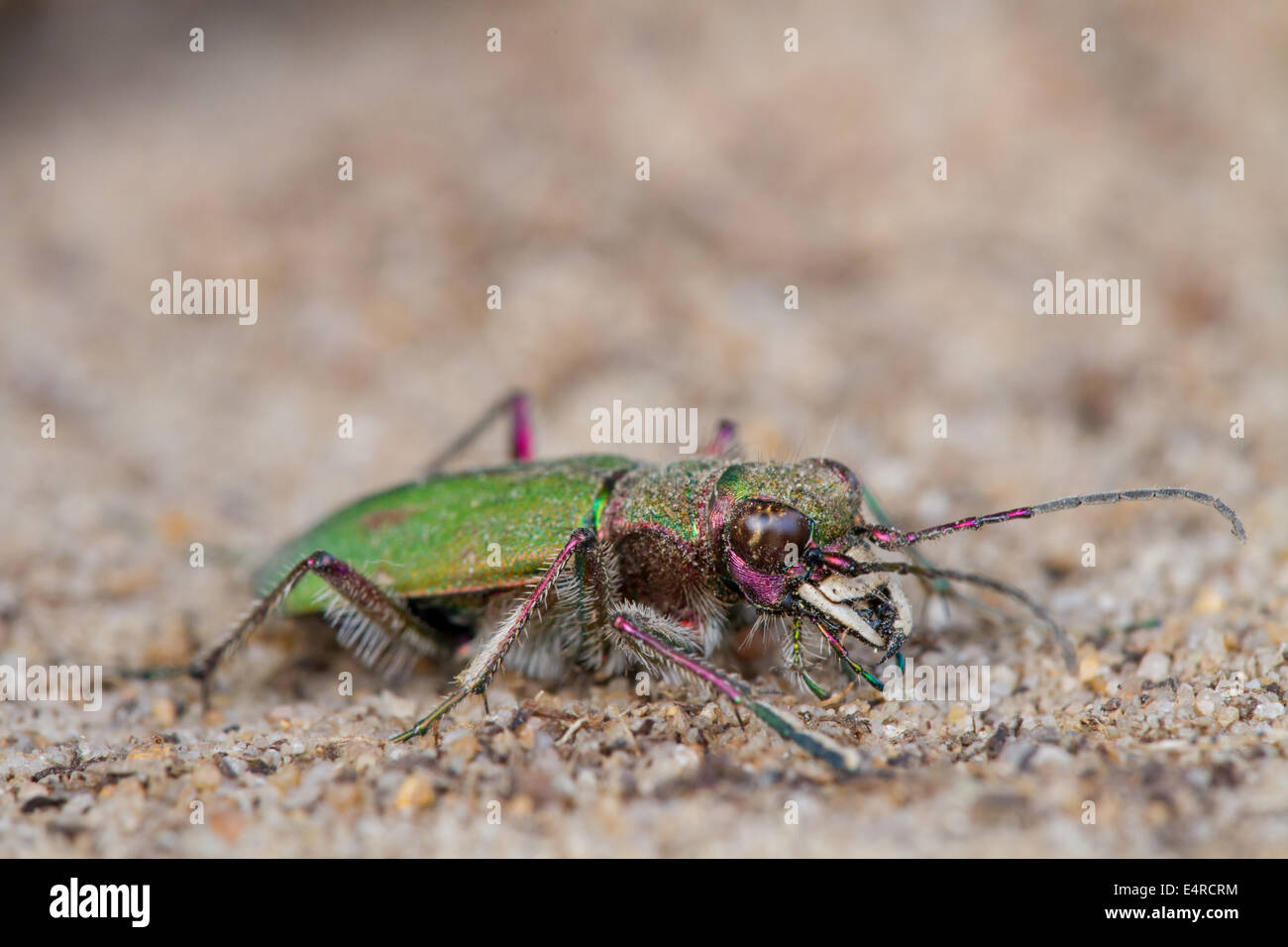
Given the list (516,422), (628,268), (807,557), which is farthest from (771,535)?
(628,268)

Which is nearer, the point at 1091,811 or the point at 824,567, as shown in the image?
the point at 1091,811

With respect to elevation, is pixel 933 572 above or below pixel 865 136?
below

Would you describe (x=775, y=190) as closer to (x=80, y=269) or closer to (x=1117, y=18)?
(x=1117, y=18)

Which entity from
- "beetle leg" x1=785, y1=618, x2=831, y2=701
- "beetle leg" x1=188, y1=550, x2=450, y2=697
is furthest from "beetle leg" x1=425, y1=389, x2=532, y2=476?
"beetle leg" x1=785, y1=618, x2=831, y2=701

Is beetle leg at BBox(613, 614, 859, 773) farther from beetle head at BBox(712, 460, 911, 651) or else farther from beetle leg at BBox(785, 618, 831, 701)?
beetle head at BBox(712, 460, 911, 651)

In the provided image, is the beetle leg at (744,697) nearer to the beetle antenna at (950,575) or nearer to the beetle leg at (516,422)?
the beetle antenna at (950,575)

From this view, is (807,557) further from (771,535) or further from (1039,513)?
(1039,513)
